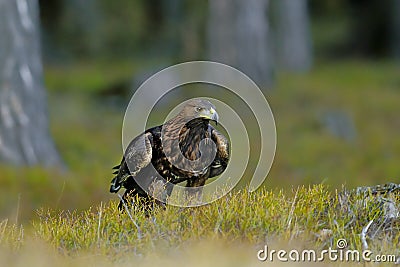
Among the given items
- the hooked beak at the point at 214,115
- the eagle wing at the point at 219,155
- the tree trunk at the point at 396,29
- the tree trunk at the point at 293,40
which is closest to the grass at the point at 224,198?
the eagle wing at the point at 219,155

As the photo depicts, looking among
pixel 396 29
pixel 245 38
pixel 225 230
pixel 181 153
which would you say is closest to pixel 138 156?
pixel 181 153

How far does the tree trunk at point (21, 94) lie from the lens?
973 cm

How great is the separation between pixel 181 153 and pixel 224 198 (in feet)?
1.72

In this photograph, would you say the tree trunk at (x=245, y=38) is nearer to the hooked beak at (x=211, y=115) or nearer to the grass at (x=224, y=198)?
the grass at (x=224, y=198)

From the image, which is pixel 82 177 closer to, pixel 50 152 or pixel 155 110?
pixel 50 152

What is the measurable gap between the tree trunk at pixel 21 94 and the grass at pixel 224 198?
1.15 ft

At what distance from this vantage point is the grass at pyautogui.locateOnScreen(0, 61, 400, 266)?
15.3 feet

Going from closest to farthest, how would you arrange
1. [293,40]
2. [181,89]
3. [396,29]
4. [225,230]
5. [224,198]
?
[225,230]
[224,198]
[181,89]
[293,40]
[396,29]

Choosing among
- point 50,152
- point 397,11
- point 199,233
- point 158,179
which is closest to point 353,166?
point 50,152

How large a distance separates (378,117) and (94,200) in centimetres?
759

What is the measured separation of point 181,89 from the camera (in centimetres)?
1664

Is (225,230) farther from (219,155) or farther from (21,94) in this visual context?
(21,94)

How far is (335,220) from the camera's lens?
5.02 meters

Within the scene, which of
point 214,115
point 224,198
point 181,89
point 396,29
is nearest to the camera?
point 224,198
